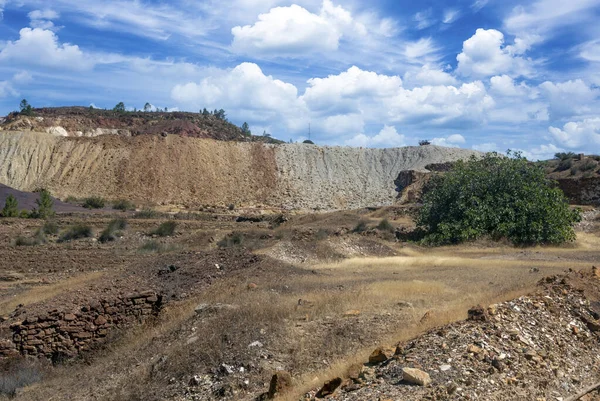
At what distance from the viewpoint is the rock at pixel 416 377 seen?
6809mm

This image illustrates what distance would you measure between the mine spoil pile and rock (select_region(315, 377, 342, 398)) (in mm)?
12

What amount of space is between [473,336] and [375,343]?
6.28ft

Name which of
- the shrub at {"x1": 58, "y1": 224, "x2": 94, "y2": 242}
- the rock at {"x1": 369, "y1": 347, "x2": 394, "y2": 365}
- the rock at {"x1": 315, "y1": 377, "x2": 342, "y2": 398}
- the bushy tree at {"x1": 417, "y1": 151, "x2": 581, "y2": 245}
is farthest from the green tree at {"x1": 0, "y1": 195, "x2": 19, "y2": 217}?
the rock at {"x1": 315, "y1": 377, "x2": 342, "y2": 398}

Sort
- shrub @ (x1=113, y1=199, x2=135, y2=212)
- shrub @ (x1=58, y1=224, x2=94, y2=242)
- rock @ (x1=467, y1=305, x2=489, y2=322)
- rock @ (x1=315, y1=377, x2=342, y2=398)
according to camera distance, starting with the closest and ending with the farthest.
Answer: rock @ (x1=315, y1=377, x2=342, y2=398)
rock @ (x1=467, y1=305, x2=489, y2=322)
shrub @ (x1=58, y1=224, x2=94, y2=242)
shrub @ (x1=113, y1=199, x2=135, y2=212)

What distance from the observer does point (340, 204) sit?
209ft

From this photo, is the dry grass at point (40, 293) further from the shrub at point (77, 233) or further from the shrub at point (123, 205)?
the shrub at point (123, 205)

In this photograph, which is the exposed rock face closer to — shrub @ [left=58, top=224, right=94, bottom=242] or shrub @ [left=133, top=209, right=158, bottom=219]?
shrub @ [left=133, top=209, right=158, bottom=219]

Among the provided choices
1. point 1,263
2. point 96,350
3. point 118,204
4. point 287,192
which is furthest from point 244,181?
point 96,350

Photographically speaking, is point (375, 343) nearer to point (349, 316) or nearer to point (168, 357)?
point (349, 316)

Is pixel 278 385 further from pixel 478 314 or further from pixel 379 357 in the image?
pixel 478 314

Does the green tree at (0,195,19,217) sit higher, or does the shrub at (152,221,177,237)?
the shrub at (152,221,177,237)

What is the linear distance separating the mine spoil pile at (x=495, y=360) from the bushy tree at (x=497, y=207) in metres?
15.5

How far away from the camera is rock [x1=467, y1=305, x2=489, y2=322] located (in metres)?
8.85

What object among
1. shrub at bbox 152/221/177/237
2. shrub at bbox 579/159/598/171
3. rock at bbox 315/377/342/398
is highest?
shrub at bbox 579/159/598/171
